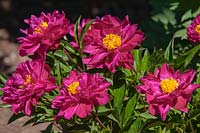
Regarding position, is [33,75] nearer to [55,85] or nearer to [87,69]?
[55,85]

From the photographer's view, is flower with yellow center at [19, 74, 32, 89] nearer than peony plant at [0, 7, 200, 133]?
No

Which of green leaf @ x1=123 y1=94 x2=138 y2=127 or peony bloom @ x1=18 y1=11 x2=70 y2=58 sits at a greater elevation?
peony bloom @ x1=18 y1=11 x2=70 y2=58

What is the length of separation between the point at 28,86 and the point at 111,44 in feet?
1.25

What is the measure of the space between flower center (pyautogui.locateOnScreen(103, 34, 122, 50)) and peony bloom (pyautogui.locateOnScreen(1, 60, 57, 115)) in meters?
0.27

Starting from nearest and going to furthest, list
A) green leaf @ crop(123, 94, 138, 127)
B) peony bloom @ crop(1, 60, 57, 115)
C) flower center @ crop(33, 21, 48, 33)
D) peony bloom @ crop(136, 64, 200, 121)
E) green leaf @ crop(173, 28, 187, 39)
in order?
peony bloom @ crop(136, 64, 200, 121) < peony bloom @ crop(1, 60, 57, 115) < green leaf @ crop(123, 94, 138, 127) < flower center @ crop(33, 21, 48, 33) < green leaf @ crop(173, 28, 187, 39)

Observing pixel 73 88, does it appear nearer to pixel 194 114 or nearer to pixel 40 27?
pixel 40 27

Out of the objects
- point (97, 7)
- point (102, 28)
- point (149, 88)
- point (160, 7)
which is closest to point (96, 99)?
point (149, 88)

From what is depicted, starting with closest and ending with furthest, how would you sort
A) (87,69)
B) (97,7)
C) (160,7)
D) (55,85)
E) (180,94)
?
(180,94) → (55,85) → (87,69) → (160,7) → (97,7)

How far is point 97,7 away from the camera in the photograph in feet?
24.6

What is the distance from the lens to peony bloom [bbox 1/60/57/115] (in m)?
2.51

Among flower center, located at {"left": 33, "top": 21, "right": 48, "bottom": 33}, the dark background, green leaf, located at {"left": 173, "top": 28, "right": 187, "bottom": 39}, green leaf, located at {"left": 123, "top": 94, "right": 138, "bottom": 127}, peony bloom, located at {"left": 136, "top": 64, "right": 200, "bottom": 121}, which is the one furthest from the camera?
the dark background

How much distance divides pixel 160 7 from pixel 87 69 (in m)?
2.30

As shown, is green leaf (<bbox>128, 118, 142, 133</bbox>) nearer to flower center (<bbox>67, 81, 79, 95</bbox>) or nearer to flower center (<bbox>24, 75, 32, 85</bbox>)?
flower center (<bbox>67, 81, 79, 95</bbox>)

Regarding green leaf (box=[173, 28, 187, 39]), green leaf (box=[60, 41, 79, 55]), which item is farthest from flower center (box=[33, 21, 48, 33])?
green leaf (box=[173, 28, 187, 39])
